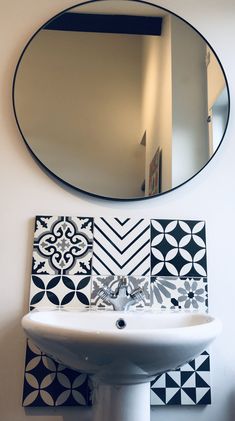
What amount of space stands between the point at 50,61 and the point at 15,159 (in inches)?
15.3

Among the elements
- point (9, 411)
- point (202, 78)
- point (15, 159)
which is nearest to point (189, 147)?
point (202, 78)

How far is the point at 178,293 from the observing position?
118 cm

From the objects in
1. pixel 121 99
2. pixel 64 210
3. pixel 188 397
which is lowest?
pixel 188 397

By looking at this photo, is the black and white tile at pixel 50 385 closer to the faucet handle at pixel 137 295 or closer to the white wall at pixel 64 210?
the white wall at pixel 64 210

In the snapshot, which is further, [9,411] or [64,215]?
[64,215]

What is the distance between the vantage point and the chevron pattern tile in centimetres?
118

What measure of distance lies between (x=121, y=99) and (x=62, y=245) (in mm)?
568

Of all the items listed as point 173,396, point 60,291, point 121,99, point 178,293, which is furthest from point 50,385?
point 121,99

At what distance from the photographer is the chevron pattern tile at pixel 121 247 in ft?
3.88

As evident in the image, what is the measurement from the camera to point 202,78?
134 centimetres

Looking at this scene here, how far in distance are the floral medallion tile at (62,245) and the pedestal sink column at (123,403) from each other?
1.22 feet

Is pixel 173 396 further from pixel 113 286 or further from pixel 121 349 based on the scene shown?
pixel 121 349

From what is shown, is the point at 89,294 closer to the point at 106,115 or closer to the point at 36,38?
the point at 106,115

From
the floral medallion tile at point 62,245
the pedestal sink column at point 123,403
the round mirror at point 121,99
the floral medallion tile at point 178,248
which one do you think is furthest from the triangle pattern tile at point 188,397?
the round mirror at point 121,99
